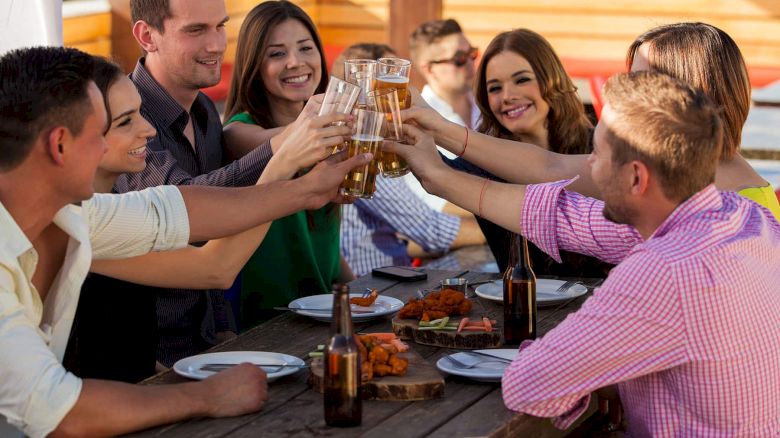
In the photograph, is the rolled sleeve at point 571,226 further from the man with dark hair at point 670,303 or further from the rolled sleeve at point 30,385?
the rolled sleeve at point 30,385

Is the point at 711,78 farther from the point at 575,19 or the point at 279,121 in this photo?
the point at 575,19

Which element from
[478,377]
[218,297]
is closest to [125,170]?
[218,297]

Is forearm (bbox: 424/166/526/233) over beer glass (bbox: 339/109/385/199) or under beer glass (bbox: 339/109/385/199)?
under

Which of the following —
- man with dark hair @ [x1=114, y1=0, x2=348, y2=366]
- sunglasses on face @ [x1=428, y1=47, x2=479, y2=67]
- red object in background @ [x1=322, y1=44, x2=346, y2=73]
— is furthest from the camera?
red object in background @ [x1=322, y1=44, x2=346, y2=73]

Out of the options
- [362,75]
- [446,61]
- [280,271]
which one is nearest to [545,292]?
[362,75]

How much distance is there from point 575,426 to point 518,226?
2.23 feet

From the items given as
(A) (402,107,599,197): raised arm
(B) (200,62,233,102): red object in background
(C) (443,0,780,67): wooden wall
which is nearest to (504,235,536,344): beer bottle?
(A) (402,107,599,197): raised arm

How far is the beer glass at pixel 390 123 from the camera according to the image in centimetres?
285

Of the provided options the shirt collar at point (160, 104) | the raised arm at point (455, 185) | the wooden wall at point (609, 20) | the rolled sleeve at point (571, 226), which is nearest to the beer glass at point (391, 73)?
the raised arm at point (455, 185)

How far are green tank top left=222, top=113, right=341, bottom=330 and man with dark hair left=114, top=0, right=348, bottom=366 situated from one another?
19cm

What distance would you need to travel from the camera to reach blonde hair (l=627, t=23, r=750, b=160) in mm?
3113

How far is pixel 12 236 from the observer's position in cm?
214

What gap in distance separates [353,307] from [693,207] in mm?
1063

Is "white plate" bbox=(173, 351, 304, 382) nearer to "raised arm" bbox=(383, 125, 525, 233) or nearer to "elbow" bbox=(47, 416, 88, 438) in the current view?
"elbow" bbox=(47, 416, 88, 438)
